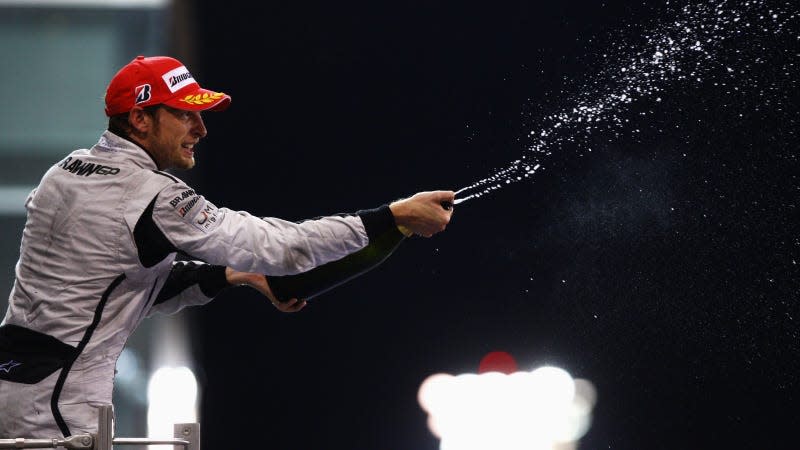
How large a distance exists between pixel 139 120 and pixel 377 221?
0.41m

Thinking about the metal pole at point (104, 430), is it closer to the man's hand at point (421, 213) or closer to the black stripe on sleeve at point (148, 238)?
the black stripe on sleeve at point (148, 238)

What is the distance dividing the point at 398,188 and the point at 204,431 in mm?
1007

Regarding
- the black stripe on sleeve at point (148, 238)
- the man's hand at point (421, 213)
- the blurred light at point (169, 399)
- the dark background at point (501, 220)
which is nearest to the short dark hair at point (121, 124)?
the black stripe on sleeve at point (148, 238)

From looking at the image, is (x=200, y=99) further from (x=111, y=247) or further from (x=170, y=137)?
(x=111, y=247)

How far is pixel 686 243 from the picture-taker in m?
2.78

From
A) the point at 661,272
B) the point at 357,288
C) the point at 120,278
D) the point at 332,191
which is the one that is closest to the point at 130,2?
the point at 332,191

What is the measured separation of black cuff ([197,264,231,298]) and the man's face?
0.24 m

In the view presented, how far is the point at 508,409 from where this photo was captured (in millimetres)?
3754

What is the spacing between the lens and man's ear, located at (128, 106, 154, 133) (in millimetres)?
1658

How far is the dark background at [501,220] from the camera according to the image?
2711 mm

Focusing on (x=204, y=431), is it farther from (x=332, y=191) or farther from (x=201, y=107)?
(x=201, y=107)

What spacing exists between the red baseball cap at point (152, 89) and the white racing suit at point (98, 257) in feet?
0.22

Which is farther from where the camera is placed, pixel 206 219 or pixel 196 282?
pixel 196 282

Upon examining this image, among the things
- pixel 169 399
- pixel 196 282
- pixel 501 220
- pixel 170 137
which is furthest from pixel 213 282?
pixel 169 399
